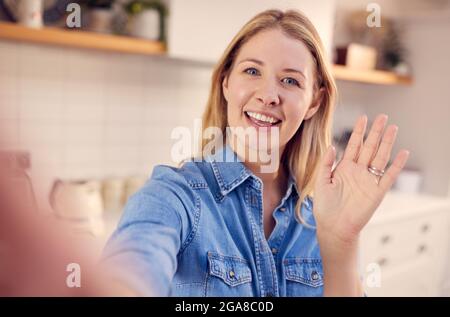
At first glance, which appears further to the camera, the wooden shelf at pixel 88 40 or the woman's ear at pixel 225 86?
the wooden shelf at pixel 88 40

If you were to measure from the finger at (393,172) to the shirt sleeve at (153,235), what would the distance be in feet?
0.53

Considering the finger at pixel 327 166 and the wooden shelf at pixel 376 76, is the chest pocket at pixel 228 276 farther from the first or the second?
the wooden shelf at pixel 376 76

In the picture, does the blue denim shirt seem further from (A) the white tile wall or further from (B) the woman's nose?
(A) the white tile wall

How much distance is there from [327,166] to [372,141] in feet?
0.14

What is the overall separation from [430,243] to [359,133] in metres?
0.82

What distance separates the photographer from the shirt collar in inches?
19.0

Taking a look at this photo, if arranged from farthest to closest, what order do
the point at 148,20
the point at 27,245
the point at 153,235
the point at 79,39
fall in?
1. the point at 148,20
2. the point at 79,39
3. the point at 153,235
4. the point at 27,245

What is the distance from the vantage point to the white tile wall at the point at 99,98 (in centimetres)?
83

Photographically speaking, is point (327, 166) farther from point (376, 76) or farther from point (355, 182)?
point (376, 76)

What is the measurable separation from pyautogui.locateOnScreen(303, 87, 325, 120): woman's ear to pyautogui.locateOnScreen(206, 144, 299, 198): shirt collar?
0.25 feet

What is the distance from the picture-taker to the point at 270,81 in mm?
462

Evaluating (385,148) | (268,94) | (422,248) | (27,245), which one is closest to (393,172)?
(385,148)

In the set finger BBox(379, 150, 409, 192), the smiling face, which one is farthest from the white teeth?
finger BBox(379, 150, 409, 192)

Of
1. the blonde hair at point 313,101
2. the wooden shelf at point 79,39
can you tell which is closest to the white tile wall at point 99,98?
the wooden shelf at point 79,39
